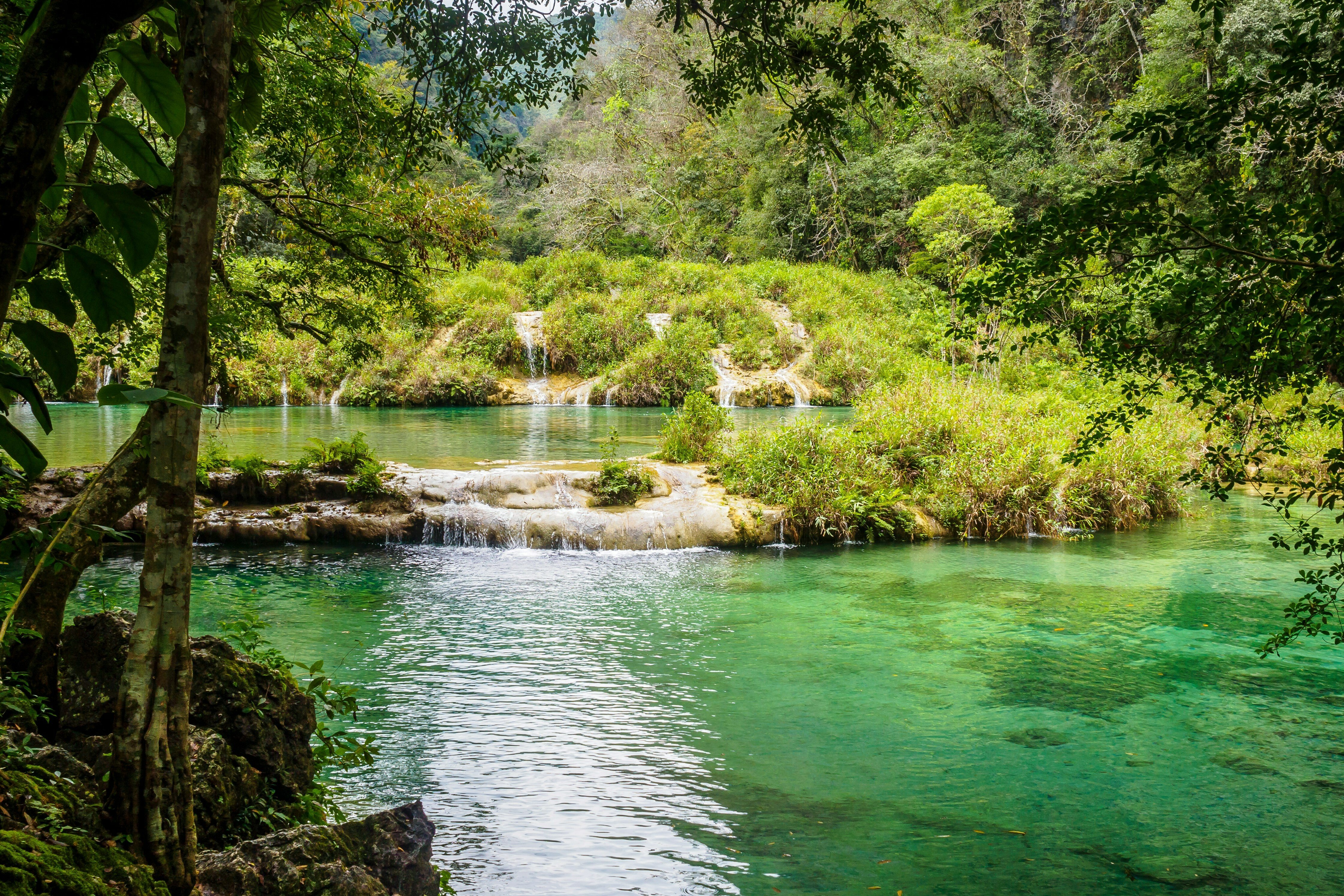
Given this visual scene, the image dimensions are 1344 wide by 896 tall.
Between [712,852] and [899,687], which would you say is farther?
[899,687]

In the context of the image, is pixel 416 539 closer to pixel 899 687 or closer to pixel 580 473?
pixel 580 473

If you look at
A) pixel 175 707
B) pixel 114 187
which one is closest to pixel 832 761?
pixel 175 707

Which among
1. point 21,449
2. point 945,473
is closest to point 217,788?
point 21,449

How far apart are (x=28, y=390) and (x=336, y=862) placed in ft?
7.55

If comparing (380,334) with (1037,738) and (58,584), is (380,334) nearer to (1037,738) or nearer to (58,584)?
(58,584)

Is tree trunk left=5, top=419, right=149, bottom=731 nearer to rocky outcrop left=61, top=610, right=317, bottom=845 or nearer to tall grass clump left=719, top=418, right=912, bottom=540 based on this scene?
rocky outcrop left=61, top=610, right=317, bottom=845

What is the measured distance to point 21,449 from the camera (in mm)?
958

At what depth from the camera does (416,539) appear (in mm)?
11422

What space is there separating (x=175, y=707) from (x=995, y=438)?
11808 millimetres

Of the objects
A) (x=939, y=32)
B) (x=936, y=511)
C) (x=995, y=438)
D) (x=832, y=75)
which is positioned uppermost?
(x=939, y=32)

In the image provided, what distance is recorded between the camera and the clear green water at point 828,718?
4289 mm

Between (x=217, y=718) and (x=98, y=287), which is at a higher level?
(x=98, y=287)

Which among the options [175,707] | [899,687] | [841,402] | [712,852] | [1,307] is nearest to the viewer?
[1,307]

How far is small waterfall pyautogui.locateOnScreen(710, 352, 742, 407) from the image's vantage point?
2469cm
